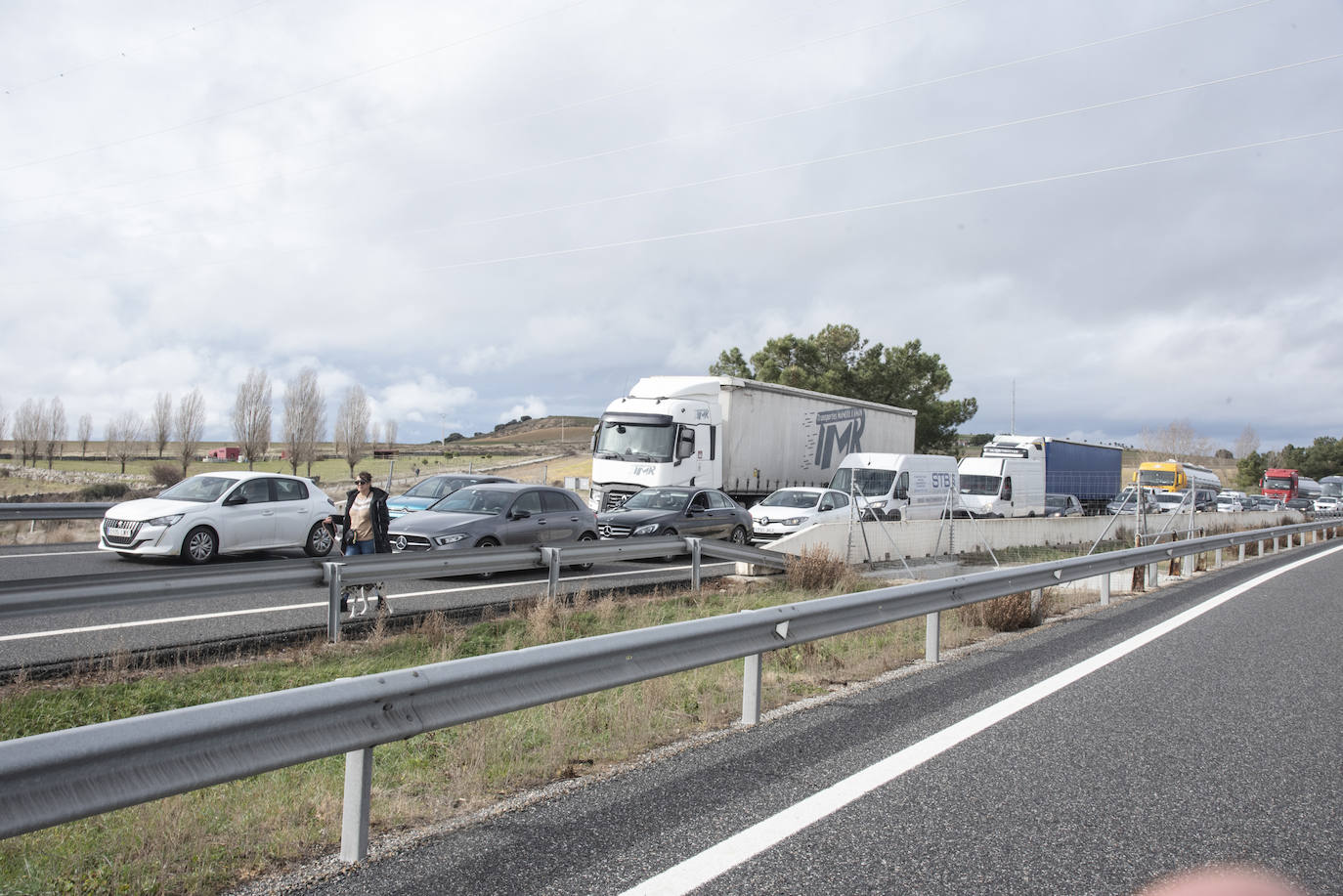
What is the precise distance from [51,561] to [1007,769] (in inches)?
599

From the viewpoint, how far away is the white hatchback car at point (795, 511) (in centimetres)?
2117

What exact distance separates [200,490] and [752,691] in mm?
12624

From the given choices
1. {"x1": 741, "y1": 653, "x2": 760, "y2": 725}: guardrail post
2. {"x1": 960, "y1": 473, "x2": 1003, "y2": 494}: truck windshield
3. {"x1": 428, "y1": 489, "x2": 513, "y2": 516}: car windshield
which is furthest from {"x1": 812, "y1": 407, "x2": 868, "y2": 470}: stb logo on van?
{"x1": 741, "y1": 653, "x2": 760, "y2": 725}: guardrail post

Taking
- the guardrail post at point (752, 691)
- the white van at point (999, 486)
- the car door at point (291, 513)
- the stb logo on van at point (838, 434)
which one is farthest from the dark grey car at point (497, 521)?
the white van at point (999, 486)

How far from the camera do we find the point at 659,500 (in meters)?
19.1

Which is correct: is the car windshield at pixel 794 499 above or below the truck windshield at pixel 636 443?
below

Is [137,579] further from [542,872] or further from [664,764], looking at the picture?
[542,872]

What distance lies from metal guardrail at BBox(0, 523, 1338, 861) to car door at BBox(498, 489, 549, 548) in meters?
9.34

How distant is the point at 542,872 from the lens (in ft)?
11.1

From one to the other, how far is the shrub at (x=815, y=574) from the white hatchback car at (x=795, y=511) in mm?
5338

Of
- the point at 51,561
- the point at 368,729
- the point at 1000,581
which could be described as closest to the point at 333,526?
the point at 51,561

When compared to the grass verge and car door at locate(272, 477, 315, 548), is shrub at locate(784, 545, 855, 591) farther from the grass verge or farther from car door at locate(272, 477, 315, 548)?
car door at locate(272, 477, 315, 548)

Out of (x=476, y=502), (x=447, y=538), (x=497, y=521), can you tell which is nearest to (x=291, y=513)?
(x=476, y=502)

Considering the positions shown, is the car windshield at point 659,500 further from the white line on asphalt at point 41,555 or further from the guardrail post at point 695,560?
the white line on asphalt at point 41,555
